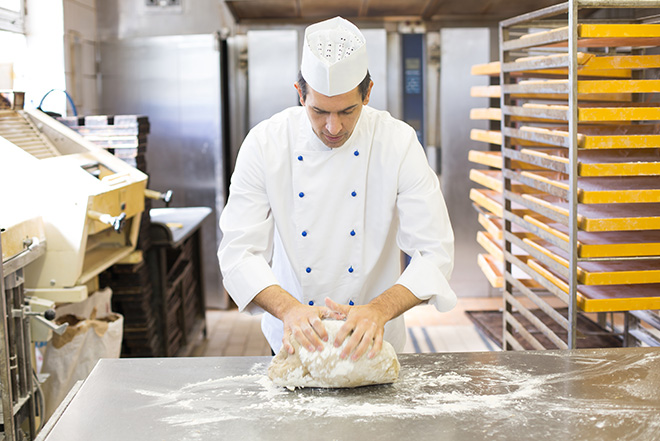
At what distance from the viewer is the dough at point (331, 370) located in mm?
1605

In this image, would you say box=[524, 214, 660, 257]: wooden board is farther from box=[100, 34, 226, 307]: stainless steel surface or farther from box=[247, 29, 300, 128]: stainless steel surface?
box=[100, 34, 226, 307]: stainless steel surface

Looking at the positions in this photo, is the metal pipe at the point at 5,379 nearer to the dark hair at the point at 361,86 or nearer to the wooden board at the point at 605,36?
the dark hair at the point at 361,86

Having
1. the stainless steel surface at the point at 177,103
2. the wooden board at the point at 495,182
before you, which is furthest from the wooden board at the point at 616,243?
the stainless steel surface at the point at 177,103

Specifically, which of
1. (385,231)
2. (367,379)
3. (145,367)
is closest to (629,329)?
(385,231)

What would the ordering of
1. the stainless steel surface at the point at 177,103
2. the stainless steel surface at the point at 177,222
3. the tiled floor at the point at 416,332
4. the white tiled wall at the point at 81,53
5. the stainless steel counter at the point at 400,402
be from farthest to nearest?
the stainless steel surface at the point at 177,103
the white tiled wall at the point at 81,53
the tiled floor at the point at 416,332
the stainless steel surface at the point at 177,222
the stainless steel counter at the point at 400,402

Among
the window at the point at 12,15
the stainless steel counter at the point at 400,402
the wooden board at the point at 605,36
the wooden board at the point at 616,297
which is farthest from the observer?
the window at the point at 12,15

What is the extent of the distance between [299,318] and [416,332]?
3.14 meters

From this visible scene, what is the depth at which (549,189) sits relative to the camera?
260cm

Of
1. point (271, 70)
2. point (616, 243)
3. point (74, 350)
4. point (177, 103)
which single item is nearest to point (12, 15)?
point (177, 103)

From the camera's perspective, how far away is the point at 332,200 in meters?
2.12

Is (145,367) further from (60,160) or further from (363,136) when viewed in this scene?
(60,160)

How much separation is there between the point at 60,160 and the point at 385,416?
1888 mm

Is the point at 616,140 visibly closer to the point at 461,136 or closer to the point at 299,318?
the point at 299,318

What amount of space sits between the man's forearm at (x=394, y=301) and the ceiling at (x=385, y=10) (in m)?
3.60
